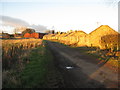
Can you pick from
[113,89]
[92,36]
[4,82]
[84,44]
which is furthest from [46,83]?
[84,44]

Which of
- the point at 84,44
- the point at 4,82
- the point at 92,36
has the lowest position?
the point at 4,82

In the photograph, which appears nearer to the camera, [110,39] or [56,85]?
[56,85]

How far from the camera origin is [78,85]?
4957 millimetres

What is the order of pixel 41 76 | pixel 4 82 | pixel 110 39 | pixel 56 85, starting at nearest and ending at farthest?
pixel 56 85 < pixel 4 82 < pixel 41 76 < pixel 110 39

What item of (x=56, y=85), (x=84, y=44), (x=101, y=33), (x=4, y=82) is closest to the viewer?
(x=56, y=85)

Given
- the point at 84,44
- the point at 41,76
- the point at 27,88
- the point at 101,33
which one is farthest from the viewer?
the point at 84,44

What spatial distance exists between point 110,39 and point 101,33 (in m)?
6.58

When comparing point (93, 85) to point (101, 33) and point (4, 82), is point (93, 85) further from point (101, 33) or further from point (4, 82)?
point (101, 33)

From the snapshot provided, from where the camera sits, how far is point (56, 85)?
4.91m

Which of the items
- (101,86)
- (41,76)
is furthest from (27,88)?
(101,86)

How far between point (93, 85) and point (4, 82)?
16.3ft

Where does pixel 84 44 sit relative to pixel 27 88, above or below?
above

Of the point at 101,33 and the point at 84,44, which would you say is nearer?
the point at 101,33

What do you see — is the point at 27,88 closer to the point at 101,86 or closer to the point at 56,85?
the point at 56,85
